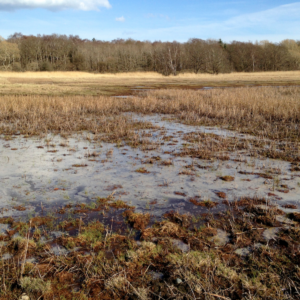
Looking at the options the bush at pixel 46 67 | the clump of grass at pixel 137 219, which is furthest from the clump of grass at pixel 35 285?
the bush at pixel 46 67

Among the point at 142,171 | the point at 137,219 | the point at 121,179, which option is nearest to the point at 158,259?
the point at 137,219

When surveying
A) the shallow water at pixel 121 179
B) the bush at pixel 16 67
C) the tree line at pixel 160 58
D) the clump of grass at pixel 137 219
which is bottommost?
the clump of grass at pixel 137 219

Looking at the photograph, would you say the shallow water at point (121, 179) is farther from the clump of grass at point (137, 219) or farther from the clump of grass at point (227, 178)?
the clump of grass at point (137, 219)

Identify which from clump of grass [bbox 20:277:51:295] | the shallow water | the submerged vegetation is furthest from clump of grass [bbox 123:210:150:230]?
clump of grass [bbox 20:277:51:295]

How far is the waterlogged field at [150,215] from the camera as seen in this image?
10.8ft

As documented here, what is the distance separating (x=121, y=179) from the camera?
6.71 meters

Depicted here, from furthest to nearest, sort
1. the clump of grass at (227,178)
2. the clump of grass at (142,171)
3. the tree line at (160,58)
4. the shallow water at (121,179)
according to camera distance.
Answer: the tree line at (160,58) → the clump of grass at (142,171) → the clump of grass at (227,178) → the shallow water at (121,179)

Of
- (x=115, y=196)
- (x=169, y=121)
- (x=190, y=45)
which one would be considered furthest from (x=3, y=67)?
(x=115, y=196)

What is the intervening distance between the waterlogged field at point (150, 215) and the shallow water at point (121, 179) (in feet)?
0.09

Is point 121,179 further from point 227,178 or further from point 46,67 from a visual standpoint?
point 46,67

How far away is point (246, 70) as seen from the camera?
64750 millimetres

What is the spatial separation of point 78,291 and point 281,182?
4.93 metres

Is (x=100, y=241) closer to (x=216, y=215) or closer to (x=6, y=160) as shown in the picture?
(x=216, y=215)

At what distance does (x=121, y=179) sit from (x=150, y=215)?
191 centimetres
